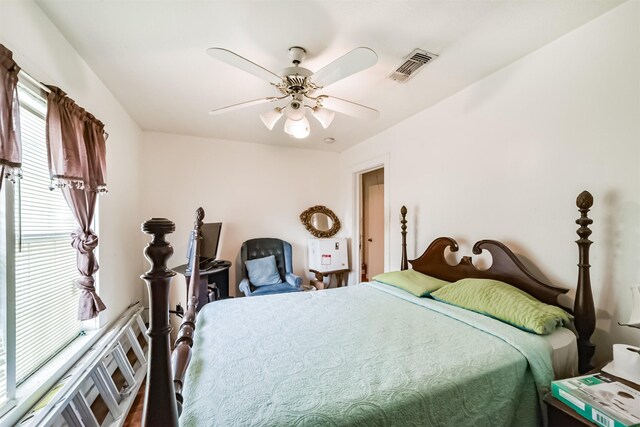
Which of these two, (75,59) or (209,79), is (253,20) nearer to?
(209,79)

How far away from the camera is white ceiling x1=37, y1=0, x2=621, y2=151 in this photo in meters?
1.42

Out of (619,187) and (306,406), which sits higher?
(619,187)

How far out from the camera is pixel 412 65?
1925 mm

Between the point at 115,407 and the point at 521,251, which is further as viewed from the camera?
the point at 521,251

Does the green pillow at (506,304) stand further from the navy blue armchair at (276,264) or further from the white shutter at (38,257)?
the white shutter at (38,257)

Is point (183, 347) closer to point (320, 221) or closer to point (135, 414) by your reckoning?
point (135, 414)

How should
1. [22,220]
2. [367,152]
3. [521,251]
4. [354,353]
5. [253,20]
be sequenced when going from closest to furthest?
[354,353] → [22,220] → [253,20] → [521,251] → [367,152]

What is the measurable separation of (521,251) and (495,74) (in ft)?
4.46

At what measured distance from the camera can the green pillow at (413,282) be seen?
82.2 inches

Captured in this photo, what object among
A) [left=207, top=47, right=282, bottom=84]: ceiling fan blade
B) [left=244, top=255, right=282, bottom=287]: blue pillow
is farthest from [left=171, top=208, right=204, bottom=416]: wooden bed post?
[left=244, top=255, right=282, bottom=287]: blue pillow

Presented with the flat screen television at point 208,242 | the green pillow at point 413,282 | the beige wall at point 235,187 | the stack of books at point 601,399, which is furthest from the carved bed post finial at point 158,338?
the beige wall at point 235,187

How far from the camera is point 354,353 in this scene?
1238 millimetres

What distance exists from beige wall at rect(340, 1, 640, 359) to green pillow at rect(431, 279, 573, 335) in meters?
0.31

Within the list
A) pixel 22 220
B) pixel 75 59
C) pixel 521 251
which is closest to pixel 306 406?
pixel 22 220
